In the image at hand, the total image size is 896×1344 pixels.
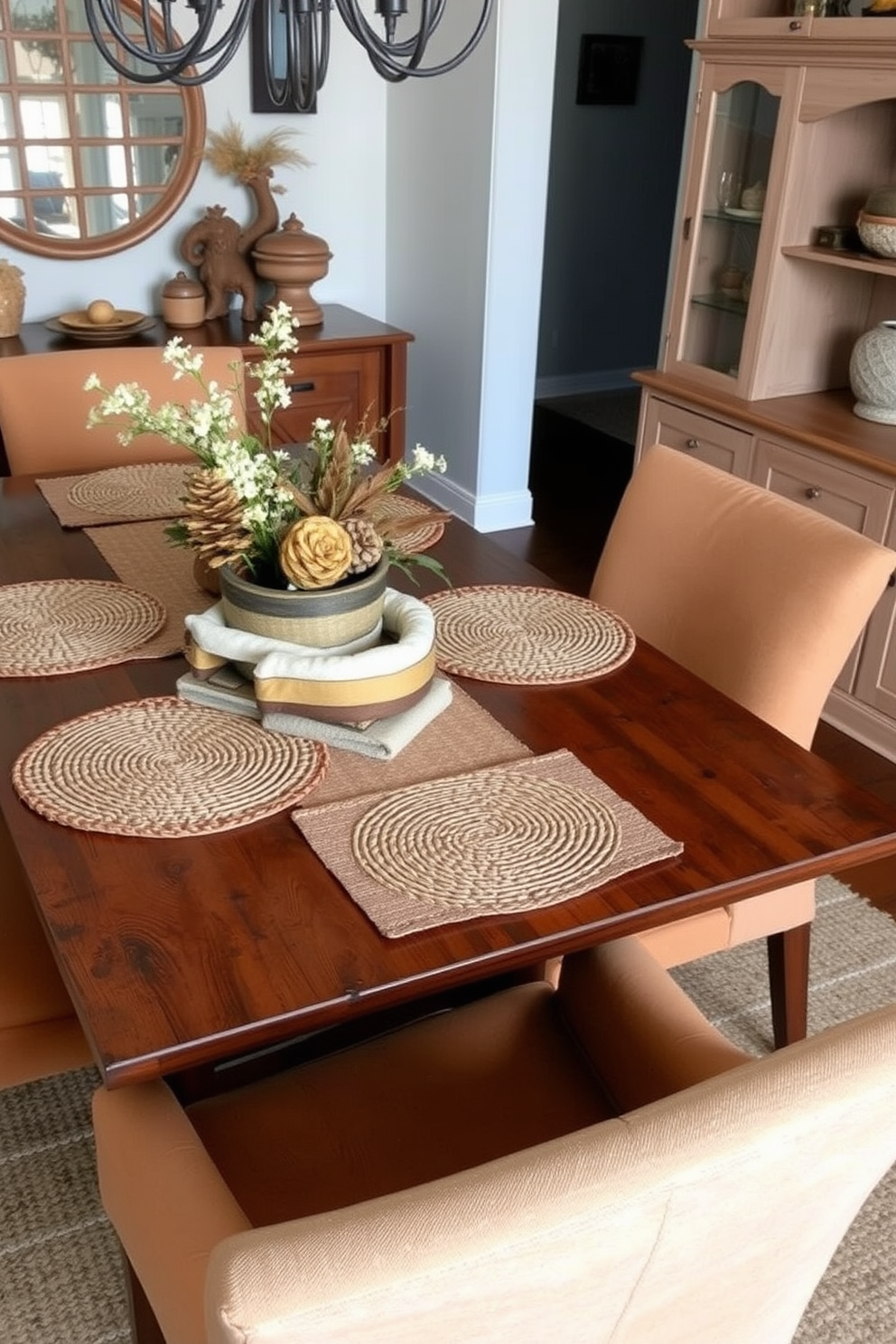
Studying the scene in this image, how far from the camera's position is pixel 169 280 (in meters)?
3.53

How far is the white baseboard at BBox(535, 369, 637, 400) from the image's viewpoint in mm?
5547

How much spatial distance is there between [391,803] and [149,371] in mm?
1496

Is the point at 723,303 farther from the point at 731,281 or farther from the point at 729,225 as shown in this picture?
the point at 729,225

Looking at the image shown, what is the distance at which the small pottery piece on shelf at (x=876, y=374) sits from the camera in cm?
269

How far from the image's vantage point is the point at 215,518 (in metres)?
1.35

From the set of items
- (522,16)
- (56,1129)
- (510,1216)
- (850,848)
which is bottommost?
(56,1129)

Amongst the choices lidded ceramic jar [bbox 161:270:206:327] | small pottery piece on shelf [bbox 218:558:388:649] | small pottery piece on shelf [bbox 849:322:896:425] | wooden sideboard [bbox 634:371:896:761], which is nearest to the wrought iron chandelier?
small pottery piece on shelf [bbox 218:558:388:649]

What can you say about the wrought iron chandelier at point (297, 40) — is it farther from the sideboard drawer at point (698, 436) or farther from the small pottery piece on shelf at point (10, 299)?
the small pottery piece on shelf at point (10, 299)

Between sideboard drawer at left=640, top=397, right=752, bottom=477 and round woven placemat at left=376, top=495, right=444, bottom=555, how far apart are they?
108cm

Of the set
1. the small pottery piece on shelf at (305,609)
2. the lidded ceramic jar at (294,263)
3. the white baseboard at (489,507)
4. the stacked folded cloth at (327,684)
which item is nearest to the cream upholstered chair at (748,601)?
the stacked folded cloth at (327,684)

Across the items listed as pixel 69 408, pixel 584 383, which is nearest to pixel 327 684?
pixel 69 408

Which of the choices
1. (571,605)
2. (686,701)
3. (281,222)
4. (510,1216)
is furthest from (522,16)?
(510,1216)

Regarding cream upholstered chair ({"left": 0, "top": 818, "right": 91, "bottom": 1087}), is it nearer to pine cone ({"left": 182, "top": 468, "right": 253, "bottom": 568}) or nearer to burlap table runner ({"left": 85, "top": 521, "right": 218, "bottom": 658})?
burlap table runner ({"left": 85, "top": 521, "right": 218, "bottom": 658})

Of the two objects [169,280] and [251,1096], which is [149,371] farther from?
[251,1096]
